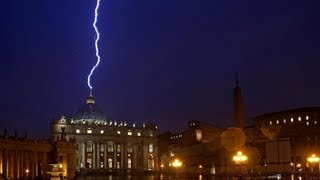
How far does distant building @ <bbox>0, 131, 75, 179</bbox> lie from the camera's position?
50834 millimetres

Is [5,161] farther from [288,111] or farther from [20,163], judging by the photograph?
[288,111]

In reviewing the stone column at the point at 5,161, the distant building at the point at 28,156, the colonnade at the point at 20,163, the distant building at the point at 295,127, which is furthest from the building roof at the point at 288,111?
the stone column at the point at 5,161

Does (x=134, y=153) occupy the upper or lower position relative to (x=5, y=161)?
lower

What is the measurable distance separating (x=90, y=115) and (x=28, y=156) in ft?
365

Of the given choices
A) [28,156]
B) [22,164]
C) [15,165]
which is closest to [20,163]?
[22,164]

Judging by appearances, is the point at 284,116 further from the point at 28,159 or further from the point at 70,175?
the point at 28,159

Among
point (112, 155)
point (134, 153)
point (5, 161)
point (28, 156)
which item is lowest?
point (112, 155)

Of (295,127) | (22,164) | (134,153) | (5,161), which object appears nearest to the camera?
(5,161)

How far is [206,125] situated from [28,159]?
271ft

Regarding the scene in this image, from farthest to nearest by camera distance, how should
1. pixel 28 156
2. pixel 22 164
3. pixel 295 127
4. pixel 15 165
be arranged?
1. pixel 295 127
2. pixel 28 156
3. pixel 22 164
4. pixel 15 165

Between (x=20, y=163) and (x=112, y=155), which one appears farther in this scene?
(x=112, y=155)

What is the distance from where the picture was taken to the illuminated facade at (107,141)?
6122 inches

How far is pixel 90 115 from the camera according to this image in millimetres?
169250

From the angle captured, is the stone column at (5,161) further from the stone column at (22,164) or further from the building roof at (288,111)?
the building roof at (288,111)
